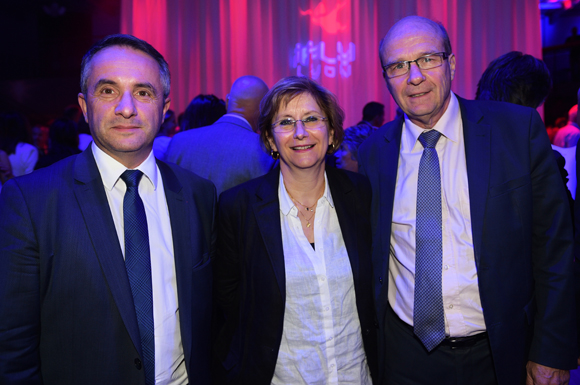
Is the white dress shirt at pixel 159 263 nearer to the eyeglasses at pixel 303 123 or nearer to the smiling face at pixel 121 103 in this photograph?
the smiling face at pixel 121 103

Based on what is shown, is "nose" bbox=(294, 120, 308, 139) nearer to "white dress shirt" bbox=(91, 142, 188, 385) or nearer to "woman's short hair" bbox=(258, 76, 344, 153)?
"woman's short hair" bbox=(258, 76, 344, 153)

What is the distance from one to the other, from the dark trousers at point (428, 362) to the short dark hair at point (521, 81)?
4.01 feet

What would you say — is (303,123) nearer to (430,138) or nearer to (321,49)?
(430,138)

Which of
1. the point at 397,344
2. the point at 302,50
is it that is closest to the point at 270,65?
the point at 302,50

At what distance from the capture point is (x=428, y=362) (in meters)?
1.66

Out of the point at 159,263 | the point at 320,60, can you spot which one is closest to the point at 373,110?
the point at 320,60

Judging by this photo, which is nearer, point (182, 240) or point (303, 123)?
point (182, 240)

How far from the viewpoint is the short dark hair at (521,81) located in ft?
6.75

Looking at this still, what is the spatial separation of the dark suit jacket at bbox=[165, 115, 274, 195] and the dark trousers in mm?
1215

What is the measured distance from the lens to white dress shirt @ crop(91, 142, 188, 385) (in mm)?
1351

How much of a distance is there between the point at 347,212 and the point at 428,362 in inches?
26.7

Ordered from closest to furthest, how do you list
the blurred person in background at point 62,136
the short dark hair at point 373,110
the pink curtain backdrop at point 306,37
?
the blurred person in background at point 62,136 < the short dark hair at point 373,110 < the pink curtain backdrop at point 306,37

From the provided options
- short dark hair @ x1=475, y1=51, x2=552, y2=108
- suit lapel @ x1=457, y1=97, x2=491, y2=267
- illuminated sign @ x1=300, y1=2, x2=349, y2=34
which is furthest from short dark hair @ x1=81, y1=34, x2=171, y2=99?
illuminated sign @ x1=300, y1=2, x2=349, y2=34

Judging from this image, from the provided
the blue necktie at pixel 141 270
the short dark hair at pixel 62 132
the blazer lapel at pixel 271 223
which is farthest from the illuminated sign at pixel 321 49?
the blue necktie at pixel 141 270
